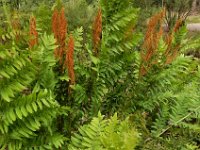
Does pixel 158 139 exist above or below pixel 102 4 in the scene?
below

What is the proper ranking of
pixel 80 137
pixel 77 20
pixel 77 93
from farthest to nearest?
1. pixel 77 20
2. pixel 77 93
3. pixel 80 137

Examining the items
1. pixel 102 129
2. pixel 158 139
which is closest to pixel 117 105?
pixel 158 139

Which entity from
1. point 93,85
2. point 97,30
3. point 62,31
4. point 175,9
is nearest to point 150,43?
point 97,30

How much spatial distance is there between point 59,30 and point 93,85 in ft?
1.94

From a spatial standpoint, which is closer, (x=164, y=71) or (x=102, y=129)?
(x=102, y=129)

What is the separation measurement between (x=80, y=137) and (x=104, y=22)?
45.3 inches

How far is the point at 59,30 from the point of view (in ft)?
10.1

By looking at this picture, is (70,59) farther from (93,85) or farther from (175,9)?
(175,9)

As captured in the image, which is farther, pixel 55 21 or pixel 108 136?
pixel 55 21

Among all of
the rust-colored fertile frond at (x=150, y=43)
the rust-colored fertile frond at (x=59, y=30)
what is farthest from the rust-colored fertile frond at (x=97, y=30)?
the rust-colored fertile frond at (x=150, y=43)

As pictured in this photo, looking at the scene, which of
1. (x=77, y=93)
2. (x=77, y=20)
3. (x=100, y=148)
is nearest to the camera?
(x=100, y=148)

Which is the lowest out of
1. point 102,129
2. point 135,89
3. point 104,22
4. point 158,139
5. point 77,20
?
point 77,20

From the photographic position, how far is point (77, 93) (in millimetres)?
3254

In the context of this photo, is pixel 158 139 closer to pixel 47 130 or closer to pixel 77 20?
pixel 47 130
